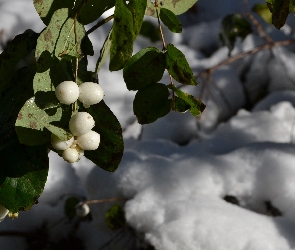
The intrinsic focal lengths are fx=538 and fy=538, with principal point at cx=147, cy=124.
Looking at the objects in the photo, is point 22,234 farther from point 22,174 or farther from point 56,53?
point 56,53

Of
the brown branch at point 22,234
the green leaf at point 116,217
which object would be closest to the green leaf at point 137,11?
the green leaf at point 116,217

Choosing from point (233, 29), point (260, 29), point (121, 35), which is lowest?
point (260, 29)

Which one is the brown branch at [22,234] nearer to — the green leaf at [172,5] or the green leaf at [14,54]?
the green leaf at [14,54]

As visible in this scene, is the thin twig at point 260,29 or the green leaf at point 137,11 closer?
the green leaf at point 137,11

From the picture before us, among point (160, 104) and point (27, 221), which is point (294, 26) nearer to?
point (27, 221)

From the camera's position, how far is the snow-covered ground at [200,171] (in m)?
1.09

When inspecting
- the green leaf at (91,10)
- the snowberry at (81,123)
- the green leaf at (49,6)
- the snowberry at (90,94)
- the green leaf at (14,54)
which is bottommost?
the snowberry at (81,123)

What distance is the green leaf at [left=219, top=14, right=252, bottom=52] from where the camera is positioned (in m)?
1.65

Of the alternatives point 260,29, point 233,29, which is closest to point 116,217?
point 233,29

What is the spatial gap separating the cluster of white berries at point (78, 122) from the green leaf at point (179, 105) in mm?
99

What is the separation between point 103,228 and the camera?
50.8 inches

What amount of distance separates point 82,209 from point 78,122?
715 millimetres

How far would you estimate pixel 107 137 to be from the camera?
0.68 meters

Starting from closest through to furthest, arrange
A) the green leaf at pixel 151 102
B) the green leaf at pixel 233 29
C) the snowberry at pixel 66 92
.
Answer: the snowberry at pixel 66 92 → the green leaf at pixel 151 102 → the green leaf at pixel 233 29
